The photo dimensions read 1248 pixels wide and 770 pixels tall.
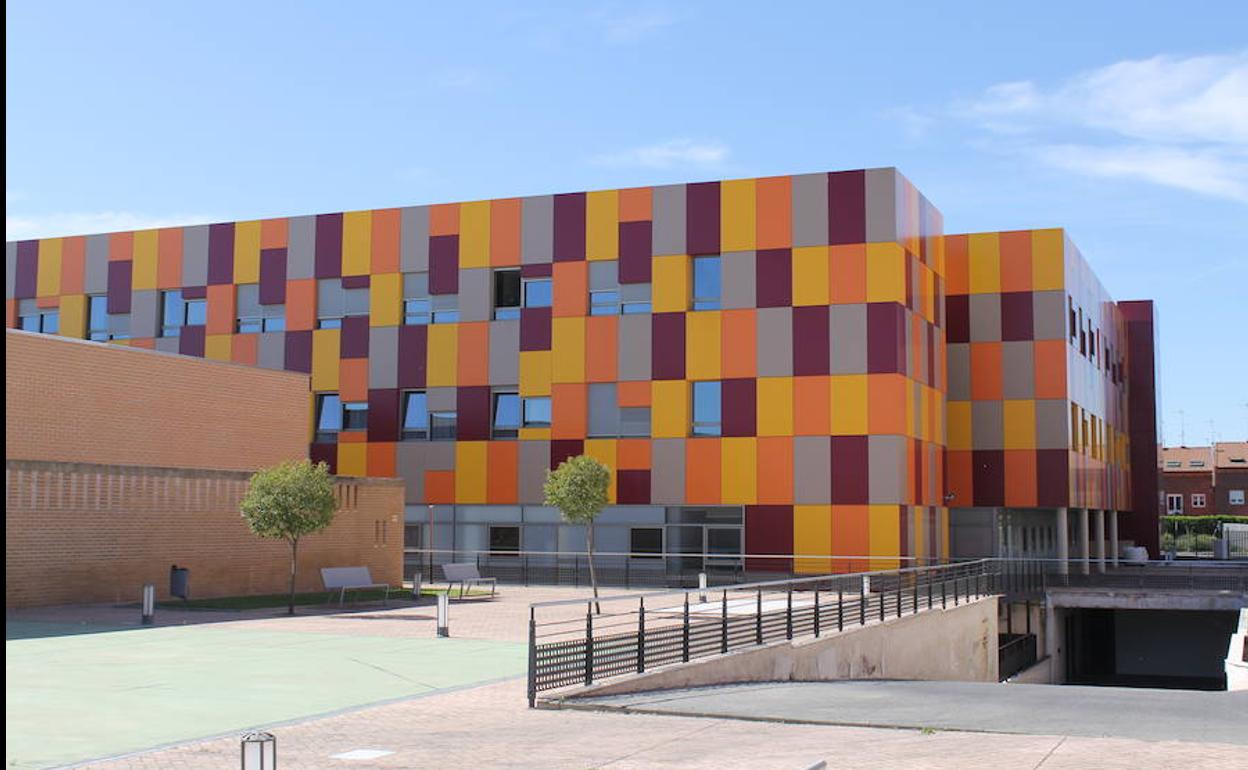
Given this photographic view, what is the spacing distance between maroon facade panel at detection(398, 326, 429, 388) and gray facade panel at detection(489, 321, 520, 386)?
233 cm

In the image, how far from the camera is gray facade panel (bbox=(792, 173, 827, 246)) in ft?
125

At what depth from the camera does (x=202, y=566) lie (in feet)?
99.1

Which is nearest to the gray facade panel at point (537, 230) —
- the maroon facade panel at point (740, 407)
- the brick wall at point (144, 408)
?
the maroon facade panel at point (740, 407)

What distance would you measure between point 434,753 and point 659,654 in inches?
222

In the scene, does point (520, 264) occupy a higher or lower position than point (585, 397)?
higher

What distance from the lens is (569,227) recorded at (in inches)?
1615

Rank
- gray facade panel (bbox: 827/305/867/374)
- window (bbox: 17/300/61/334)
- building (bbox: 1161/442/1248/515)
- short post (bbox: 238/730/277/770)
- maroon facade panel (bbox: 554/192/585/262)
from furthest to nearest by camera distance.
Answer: building (bbox: 1161/442/1248/515)
window (bbox: 17/300/61/334)
maroon facade panel (bbox: 554/192/585/262)
gray facade panel (bbox: 827/305/867/374)
short post (bbox: 238/730/277/770)

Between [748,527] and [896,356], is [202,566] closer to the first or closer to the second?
[748,527]

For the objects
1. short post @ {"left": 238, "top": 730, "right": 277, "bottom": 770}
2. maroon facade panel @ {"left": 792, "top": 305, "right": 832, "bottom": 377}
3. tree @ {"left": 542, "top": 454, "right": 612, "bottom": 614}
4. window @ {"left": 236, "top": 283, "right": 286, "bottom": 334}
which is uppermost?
window @ {"left": 236, "top": 283, "right": 286, "bottom": 334}

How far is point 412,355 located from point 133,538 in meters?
15.5

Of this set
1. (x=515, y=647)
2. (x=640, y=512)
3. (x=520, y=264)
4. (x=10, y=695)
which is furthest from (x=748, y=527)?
(x=10, y=695)

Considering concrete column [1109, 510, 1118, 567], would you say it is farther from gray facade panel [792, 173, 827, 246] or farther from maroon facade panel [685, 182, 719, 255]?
maroon facade panel [685, 182, 719, 255]

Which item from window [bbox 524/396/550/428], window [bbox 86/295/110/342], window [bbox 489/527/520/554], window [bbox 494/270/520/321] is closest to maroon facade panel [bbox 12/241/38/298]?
window [bbox 86/295/110/342]

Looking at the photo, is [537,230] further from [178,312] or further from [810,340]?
[178,312]
